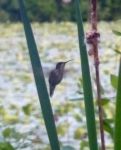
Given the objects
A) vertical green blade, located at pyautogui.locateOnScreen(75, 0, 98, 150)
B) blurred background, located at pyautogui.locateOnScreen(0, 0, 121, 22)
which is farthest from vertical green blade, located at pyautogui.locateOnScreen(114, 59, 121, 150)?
blurred background, located at pyautogui.locateOnScreen(0, 0, 121, 22)

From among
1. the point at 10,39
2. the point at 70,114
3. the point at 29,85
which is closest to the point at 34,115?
the point at 70,114

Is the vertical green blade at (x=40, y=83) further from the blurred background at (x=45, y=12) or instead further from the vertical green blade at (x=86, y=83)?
the blurred background at (x=45, y=12)

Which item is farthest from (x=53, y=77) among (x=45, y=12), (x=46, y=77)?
(x=45, y=12)

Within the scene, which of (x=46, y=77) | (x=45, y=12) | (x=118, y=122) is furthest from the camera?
(x=45, y=12)

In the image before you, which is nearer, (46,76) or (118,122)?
(118,122)

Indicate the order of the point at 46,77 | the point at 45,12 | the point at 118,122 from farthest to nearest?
the point at 45,12 → the point at 46,77 → the point at 118,122

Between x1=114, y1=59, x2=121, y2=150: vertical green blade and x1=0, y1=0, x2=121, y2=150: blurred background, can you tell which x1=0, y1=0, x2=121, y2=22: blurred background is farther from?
x1=114, y1=59, x2=121, y2=150: vertical green blade

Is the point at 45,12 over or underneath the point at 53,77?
underneath

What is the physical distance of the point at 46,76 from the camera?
539cm

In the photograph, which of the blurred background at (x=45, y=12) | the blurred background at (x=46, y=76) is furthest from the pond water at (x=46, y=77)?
the blurred background at (x=45, y=12)

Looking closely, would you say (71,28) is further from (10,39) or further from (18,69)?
(18,69)

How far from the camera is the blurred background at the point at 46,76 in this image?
176 cm

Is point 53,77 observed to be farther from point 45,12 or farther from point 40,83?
point 45,12

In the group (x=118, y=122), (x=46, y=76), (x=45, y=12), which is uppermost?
(x=118, y=122)
